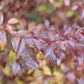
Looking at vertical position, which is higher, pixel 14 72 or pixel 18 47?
pixel 18 47

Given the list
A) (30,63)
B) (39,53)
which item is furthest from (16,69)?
(39,53)

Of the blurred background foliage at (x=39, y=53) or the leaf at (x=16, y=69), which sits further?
the blurred background foliage at (x=39, y=53)

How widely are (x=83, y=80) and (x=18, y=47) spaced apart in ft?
2.43

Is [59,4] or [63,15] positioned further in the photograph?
[63,15]

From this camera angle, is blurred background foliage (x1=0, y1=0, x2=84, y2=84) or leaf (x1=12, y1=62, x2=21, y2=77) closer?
leaf (x1=12, y1=62, x2=21, y2=77)

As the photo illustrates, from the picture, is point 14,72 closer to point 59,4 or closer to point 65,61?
point 65,61

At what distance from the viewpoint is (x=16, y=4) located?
176 cm

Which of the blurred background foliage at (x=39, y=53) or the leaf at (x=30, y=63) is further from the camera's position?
the blurred background foliage at (x=39, y=53)

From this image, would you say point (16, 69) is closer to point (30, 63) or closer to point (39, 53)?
point (30, 63)

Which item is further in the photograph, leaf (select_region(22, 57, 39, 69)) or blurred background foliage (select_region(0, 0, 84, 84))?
blurred background foliage (select_region(0, 0, 84, 84))

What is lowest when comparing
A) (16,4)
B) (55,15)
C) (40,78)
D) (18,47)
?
(40,78)

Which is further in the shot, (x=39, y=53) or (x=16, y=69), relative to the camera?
(x=39, y=53)

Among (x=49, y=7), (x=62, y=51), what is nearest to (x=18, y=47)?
(x=62, y=51)

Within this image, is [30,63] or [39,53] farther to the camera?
[39,53]
